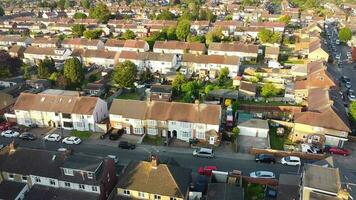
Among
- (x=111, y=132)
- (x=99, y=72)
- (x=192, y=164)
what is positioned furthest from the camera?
(x=99, y=72)

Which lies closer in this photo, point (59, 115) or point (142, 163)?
point (142, 163)

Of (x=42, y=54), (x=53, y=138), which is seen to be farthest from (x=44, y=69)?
(x=53, y=138)

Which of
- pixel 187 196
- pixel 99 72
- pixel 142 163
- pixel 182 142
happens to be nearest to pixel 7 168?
pixel 142 163

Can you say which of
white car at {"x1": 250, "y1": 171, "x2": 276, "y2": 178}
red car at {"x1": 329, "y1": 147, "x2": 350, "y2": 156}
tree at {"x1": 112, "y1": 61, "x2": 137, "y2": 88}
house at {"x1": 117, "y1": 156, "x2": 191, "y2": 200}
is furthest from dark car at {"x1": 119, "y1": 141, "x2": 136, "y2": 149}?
red car at {"x1": 329, "y1": 147, "x2": 350, "y2": 156}

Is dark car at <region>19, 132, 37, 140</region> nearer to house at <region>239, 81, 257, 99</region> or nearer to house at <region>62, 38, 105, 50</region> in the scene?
house at <region>239, 81, 257, 99</region>

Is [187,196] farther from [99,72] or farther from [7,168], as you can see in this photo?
[99,72]

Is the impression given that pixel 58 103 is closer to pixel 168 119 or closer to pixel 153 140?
pixel 153 140

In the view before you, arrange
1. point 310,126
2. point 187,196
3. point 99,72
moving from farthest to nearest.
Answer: point 99,72 < point 310,126 < point 187,196

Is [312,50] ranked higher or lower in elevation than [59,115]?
higher
